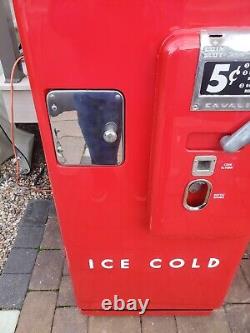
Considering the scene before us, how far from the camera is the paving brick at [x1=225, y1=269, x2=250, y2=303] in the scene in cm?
172

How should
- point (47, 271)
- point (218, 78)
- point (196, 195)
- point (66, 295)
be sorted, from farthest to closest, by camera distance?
point (47, 271) → point (66, 295) → point (196, 195) → point (218, 78)

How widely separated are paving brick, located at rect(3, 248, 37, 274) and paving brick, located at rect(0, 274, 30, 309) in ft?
0.10

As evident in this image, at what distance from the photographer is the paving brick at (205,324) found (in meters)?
1.61

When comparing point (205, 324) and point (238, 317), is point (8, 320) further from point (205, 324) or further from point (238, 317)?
point (238, 317)

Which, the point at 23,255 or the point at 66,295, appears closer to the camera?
the point at 66,295

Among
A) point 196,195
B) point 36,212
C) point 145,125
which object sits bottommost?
point 36,212

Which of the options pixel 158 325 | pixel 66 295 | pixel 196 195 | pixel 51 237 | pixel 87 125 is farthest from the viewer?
pixel 51 237

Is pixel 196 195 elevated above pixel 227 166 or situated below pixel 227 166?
below

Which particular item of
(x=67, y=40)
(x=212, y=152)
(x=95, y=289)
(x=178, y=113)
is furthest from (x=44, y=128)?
(x=95, y=289)

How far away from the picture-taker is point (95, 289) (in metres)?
1.50

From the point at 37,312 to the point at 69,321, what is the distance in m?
0.17

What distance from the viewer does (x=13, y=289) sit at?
177 cm

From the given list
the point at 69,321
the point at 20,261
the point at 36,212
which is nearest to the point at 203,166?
the point at 69,321

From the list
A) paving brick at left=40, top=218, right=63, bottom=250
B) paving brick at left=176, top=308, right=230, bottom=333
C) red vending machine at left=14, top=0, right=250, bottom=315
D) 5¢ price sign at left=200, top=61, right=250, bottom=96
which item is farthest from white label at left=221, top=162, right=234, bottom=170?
paving brick at left=40, top=218, right=63, bottom=250
